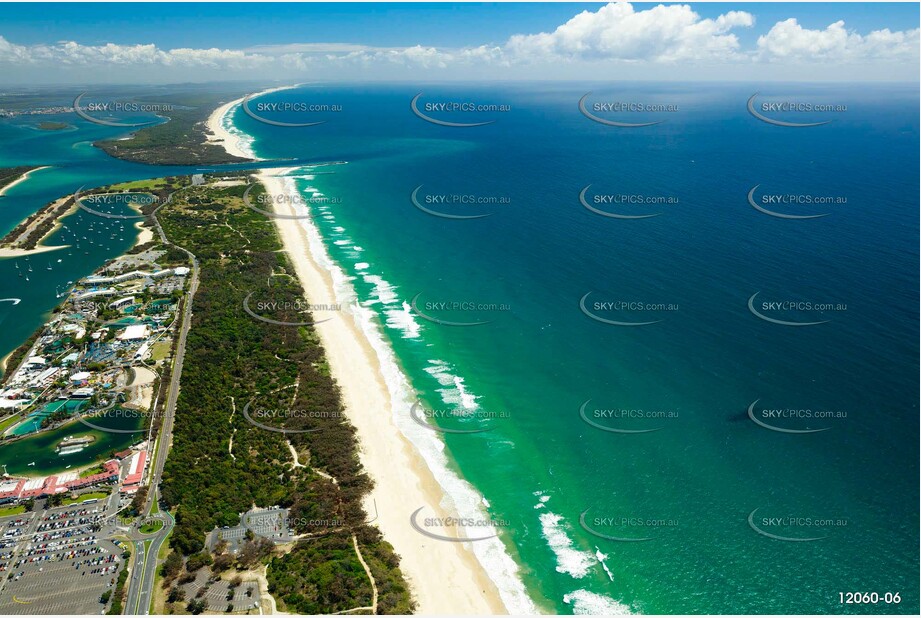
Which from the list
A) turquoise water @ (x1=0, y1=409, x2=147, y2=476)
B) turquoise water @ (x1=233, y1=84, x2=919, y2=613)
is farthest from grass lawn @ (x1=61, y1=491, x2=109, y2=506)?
turquoise water @ (x1=233, y1=84, x2=919, y2=613)

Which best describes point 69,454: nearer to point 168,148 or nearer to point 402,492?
point 402,492

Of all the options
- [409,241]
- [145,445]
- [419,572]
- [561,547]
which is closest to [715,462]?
[561,547]

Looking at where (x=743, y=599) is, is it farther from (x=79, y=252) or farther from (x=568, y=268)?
(x=79, y=252)

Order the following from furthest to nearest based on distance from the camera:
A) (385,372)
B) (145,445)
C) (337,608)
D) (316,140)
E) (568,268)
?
1. (316,140)
2. (568,268)
3. (385,372)
4. (145,445)
5. (337,608)

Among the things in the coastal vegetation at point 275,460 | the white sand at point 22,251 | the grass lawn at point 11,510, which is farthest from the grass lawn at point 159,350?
the white sand at point 22,251

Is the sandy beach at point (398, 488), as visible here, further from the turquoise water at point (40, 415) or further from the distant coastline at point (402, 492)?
the turquoise water at point (40, 415)

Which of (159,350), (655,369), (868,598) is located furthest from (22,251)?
(868,598)
